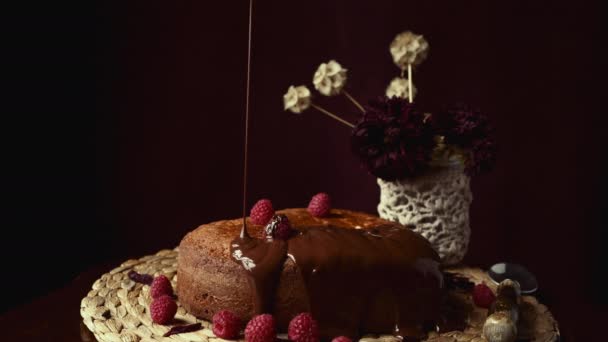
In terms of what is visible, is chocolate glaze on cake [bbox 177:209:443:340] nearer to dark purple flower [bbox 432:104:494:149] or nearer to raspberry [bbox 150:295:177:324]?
raspberry [bbox 150:295:177:324]

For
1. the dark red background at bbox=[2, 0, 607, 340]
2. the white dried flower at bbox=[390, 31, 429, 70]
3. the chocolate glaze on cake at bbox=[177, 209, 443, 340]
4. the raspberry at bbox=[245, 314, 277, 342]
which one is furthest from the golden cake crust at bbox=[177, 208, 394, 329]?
the dark red background at bbox=[2, 0, 607, 340]

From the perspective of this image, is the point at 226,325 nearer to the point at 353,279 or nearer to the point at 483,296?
the point at 353,279

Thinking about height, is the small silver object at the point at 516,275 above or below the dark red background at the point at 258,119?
below

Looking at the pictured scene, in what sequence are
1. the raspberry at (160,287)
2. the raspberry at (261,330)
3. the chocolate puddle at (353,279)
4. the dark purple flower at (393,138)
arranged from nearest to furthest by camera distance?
1. the raspberry at (261,330)
2. the chocolate puddle at (353,279)
3. the raspberry at (160,287)
4. the dark purple flower at (393,138)

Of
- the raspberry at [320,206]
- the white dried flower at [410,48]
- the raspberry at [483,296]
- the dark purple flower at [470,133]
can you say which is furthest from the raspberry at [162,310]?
the white dried flower at [410,48]

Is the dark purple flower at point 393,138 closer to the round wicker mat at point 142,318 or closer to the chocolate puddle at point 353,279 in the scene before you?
the chocolate puddle at point 353,279

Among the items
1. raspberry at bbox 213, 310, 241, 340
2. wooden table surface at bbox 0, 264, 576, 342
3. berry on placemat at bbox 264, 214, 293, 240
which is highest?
berry on placemat at bbox 264, 214, 293, 240
